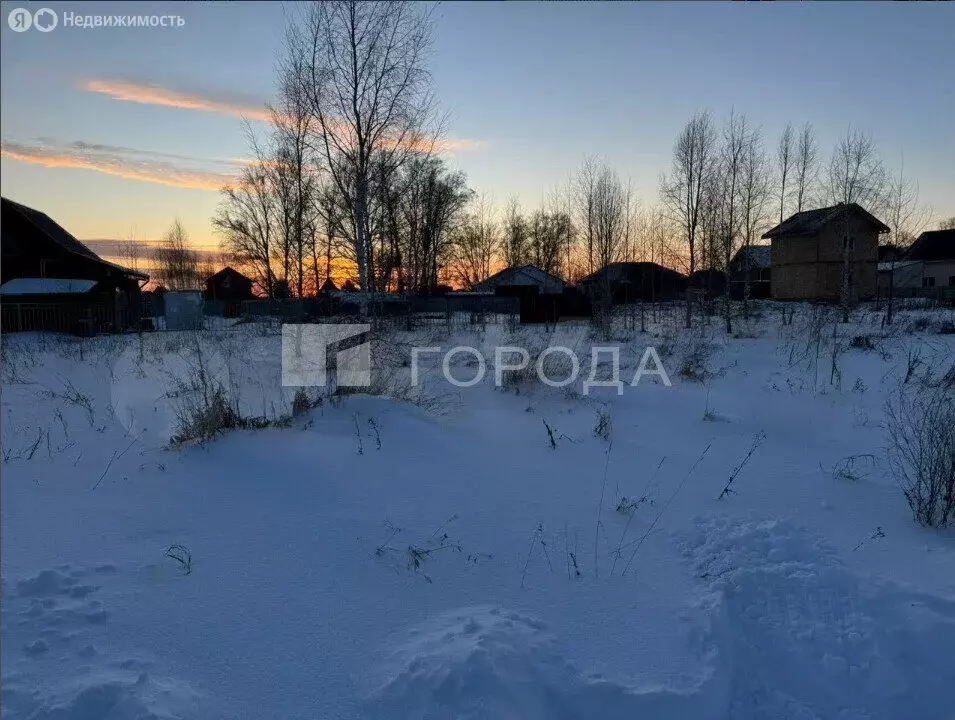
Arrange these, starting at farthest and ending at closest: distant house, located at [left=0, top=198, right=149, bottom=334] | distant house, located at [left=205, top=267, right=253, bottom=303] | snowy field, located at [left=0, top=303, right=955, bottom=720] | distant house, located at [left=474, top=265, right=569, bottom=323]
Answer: distant house, located at [left=205, top=267, right=253, bottom=303], distant house, located at [left=474, top=265, right=569, bottom=323], distant house, located at [left=0, top=198, right=149, bottom=334], snowy field, located at [left=0, top=303, right=955, bottom=720]

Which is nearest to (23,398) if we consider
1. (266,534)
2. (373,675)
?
(266,534)

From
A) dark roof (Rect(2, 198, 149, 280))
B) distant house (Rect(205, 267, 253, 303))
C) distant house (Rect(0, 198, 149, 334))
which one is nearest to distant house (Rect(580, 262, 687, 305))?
distant house (Rect(0, 198, 149, 334))

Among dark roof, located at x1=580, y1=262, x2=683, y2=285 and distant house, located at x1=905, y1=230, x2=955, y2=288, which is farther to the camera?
distant house, located at x1=905, y1=230, x2=955, y2=288

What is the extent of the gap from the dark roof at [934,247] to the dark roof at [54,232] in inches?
2118

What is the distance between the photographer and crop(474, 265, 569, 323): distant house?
28719 mm

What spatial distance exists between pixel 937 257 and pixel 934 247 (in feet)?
3.43

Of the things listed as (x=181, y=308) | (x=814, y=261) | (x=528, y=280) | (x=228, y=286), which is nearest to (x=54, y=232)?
(x=181, y=308)

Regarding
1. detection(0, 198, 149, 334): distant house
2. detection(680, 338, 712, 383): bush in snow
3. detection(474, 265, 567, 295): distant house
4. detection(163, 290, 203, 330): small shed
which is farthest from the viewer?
detection(474, 265, 567, 295): distant house

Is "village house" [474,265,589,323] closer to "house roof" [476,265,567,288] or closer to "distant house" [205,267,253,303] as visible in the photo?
"house roof" [476,265,567,288]

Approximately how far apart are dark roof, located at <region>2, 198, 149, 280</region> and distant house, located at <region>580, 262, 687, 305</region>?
21836 millimetres

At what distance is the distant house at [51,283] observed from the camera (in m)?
20.7

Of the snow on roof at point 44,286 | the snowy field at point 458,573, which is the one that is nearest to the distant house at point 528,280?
the snow on roof at point 44,286

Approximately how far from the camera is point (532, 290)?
31547 mm

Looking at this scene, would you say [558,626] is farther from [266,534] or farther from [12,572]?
[12,572]
